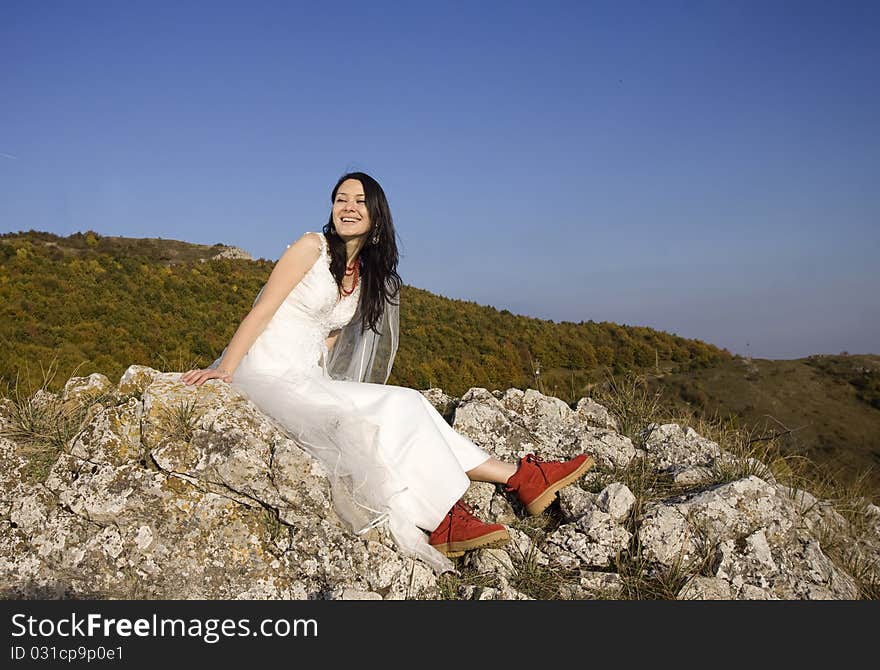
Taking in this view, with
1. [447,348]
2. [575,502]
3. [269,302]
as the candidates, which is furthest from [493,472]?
[447,348]

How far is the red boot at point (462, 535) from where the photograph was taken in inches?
144

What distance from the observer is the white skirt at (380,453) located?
3609mm

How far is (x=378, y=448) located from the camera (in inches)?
146

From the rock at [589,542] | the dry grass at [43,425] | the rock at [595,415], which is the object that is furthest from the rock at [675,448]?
the dry grass at [43,425]

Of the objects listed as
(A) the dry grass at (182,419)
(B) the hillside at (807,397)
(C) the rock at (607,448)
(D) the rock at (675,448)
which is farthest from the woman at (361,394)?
(B) the hillside at (807,397)

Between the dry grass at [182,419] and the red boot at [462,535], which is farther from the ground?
the dry grass at [182,419]

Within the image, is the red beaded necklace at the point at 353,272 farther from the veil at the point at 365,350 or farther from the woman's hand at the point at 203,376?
the woman's hand at the point at 203,376

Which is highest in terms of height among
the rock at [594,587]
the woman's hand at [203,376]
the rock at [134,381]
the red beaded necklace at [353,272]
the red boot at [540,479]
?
the red beaded necklace at [353,272]

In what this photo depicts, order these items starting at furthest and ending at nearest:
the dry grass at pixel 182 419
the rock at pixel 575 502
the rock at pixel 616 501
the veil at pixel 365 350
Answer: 1. the veil at pixel 365 350
2. the rock at pixel 575 502
3. the rock at pixel 616 501
4. the dry grass at pixel 182 419

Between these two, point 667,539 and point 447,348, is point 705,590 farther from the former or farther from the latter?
point 447,348

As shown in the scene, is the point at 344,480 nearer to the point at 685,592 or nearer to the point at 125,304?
the point at 685,592

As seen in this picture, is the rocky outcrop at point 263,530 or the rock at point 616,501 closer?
the rocky outcrop at point 263,530

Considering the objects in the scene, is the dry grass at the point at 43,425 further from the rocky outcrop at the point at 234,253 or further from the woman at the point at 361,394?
the rocky outcrop at the point at 234,253

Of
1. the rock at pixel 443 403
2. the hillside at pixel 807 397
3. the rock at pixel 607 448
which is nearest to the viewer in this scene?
the rock at pixel 607 448
